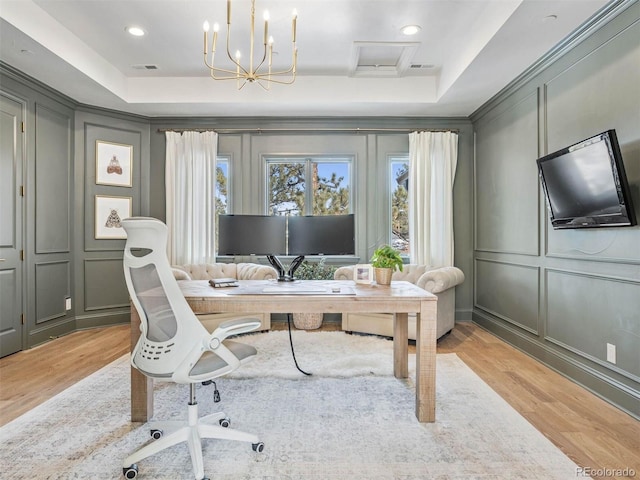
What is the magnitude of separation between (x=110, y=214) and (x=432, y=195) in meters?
4.05

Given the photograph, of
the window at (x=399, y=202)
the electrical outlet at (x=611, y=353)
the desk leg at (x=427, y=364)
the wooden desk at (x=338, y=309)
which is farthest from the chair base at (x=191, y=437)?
the window at (x=399, y=202)

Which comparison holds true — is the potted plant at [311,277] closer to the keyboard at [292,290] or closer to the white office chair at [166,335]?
the keyboard at [292,290]

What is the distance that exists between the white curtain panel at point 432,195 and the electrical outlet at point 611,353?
222 cm

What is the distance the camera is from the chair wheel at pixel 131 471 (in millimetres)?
1632

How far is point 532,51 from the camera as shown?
122 inches

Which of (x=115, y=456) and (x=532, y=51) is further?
(x=532, y=51)

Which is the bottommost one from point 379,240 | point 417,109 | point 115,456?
point 115,456

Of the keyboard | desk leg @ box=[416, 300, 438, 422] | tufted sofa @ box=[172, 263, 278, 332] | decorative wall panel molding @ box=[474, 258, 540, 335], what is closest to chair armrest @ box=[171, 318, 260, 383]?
the keyboard

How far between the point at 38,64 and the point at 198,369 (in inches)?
133

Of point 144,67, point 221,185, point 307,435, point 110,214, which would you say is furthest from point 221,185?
point 307,435

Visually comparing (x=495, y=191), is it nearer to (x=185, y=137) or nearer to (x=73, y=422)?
(x=185, y=137)

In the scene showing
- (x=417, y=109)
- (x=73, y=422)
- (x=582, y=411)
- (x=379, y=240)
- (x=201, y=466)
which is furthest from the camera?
(x=379, y=240)

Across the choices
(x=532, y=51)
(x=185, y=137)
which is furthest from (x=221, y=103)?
(x=532, y=51)

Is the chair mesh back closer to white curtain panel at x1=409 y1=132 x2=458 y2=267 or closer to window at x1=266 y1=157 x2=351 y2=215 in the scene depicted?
window at x1=266 y1=157 x2=351 y2=215
